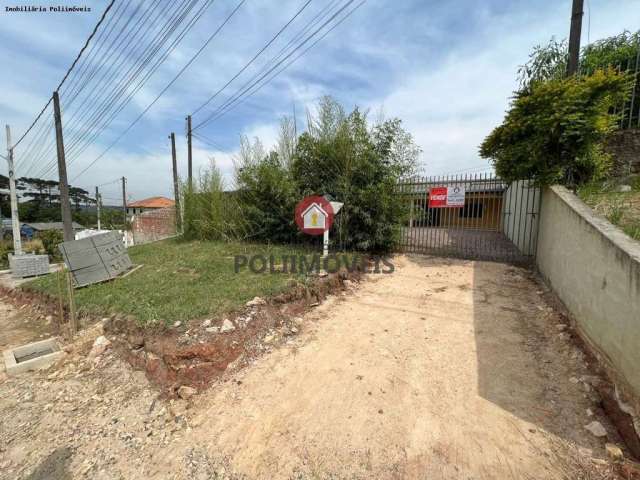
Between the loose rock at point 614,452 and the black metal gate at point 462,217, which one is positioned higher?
the black metal gate at point 462,217

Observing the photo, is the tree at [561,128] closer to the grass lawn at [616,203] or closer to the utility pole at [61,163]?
the grass lawn at [616,203]

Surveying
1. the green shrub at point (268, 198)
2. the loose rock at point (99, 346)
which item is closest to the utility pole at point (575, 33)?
the green shrub at point (268, 198)

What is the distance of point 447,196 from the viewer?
625cm

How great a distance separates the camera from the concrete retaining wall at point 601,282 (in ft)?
6.03

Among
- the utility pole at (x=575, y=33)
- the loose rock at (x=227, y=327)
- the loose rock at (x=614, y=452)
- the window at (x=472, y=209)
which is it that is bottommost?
the loose rock at (x=614, y=452)

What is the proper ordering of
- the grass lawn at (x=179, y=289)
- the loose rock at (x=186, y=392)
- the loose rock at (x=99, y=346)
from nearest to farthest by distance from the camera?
the loose rock at (x=186, y=392)
the loose rock at (x=99, y=346)
the grass lawn at (x=179, y=289)

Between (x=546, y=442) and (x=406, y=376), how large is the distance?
959mm

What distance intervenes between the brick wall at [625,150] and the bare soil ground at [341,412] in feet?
20.2

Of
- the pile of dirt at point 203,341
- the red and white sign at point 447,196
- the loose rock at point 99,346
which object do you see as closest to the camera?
the pile of dirt at point 203,341

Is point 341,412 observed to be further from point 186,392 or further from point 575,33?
point 575,33

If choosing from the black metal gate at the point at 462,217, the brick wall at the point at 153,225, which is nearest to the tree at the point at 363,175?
the black metal gate at the point at 462,217

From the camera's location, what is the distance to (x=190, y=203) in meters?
8.70

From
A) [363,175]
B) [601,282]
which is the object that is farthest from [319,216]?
[601,282]

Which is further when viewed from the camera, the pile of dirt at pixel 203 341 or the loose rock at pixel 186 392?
the pile of dirt at pixel 203 341
